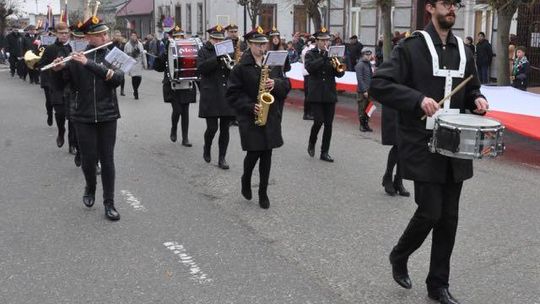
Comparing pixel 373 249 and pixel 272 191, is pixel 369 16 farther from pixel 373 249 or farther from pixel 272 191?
pixel 373 249

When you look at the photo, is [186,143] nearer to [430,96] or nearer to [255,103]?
[255,103]

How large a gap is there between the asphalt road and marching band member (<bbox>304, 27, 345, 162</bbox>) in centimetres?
38

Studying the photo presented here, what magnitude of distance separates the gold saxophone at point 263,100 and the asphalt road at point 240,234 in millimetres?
962

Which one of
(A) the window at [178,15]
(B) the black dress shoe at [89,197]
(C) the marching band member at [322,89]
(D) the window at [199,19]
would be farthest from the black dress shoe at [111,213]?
(A) the window at [178,15]

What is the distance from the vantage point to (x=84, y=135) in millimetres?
6863

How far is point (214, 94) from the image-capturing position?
31.8 feet

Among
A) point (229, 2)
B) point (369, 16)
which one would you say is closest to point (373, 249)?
point (369, 16)

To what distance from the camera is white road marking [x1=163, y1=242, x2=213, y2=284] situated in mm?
5230

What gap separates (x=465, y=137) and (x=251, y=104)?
10.8 feet

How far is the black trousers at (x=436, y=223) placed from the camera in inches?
177

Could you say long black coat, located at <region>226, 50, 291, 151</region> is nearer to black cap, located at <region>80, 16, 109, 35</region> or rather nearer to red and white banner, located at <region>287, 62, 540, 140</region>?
black cap, located at <region>80, 16, 109, 35</region>

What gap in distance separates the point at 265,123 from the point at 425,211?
292 cm

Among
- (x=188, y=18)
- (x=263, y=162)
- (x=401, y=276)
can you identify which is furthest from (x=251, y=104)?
(x=188, y=18)

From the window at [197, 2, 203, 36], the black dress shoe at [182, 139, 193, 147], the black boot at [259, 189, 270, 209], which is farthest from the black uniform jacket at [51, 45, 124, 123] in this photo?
the window at [197, 2, 203, 36]
